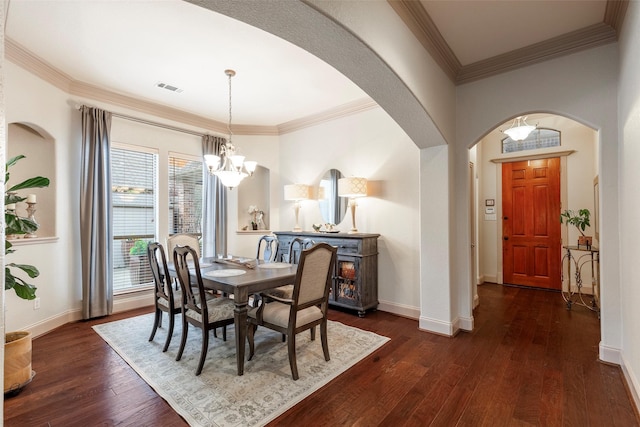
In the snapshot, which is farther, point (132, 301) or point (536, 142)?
point (536, 142)

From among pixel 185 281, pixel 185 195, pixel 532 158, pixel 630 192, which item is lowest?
pixel 185 281

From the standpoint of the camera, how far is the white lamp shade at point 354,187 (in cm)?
414

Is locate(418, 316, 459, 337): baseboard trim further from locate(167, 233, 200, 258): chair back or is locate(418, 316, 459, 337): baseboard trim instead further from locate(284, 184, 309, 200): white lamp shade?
locate(167, 233, 200, 258): chair back

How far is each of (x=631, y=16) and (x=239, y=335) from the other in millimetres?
3725

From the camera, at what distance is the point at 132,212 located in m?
4.40

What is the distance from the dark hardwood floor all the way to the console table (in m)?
0.97

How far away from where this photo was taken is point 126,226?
4.34 m

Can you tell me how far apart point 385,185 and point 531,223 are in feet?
10.6

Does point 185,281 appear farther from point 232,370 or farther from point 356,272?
point 356,272

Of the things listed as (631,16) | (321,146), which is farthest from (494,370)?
(321,146)

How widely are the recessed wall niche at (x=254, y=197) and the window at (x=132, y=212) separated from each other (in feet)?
4.80

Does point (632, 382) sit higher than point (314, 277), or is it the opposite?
point (314, 277)

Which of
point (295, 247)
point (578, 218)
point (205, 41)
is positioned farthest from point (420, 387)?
point (578, 218)

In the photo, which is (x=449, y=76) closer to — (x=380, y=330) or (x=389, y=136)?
(x=389, y=136)
